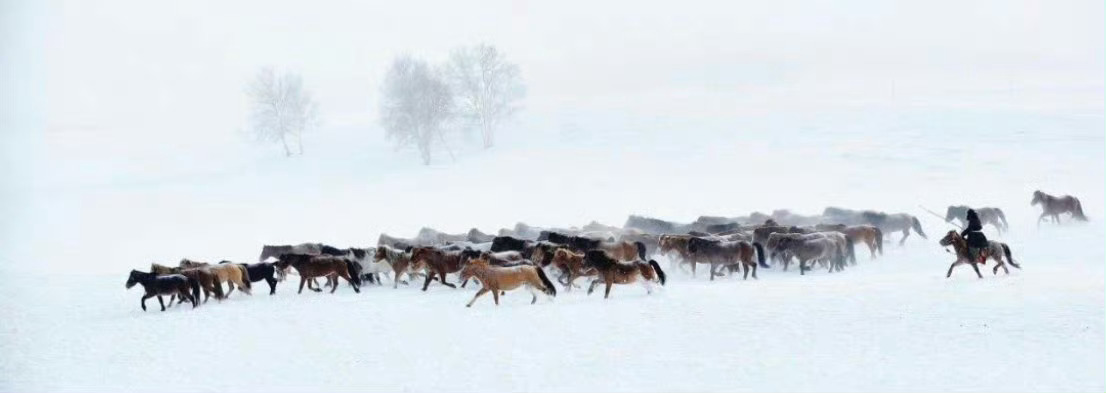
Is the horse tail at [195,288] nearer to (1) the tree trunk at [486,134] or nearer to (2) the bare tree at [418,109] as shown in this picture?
(2) the bare tree at [418,109]

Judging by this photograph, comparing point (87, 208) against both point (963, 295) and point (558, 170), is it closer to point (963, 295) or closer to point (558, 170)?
point (558, 170)

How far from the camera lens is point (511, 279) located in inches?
708

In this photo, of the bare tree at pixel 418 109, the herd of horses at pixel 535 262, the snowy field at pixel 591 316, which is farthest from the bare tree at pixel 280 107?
the herd of horses at pixel 535 262

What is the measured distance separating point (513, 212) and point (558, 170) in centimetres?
1147

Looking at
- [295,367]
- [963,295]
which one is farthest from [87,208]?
[963,295]

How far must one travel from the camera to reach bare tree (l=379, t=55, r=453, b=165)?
59844mm

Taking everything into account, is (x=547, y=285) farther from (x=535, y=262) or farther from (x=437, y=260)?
(x=437, y=260)

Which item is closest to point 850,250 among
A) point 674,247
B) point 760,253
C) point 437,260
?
point 760,253

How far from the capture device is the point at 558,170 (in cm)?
5431

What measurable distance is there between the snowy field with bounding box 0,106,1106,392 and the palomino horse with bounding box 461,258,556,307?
41 centimetres

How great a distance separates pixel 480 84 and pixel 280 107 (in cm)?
1533

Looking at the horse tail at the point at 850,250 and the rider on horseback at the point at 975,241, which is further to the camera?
the horse tail at the point at 850,250

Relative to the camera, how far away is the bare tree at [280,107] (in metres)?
67.6

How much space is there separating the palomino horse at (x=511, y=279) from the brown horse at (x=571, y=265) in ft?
4.06
